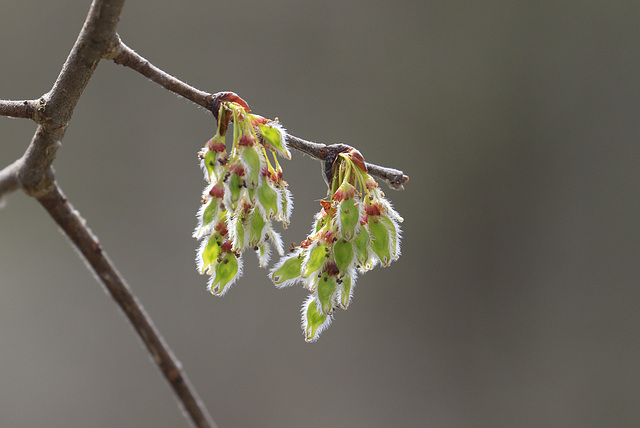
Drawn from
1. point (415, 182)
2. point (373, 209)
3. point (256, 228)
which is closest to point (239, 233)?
point (256, 228)

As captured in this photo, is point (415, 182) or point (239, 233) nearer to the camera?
point (239, 233)

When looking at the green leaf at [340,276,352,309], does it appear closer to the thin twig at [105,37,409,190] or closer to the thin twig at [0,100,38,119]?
the thin twig at [105,37,409,190]

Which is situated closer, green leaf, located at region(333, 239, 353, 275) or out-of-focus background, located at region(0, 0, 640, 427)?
green leaf, located at region(333, 239, 353, 275)

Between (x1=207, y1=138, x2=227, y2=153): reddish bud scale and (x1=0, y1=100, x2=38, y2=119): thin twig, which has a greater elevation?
(x1=0, y1=100, x2=38, y2=119): thin twig

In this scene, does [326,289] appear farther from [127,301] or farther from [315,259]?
[127,301]

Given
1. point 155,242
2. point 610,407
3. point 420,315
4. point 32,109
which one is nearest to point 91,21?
point 32,109

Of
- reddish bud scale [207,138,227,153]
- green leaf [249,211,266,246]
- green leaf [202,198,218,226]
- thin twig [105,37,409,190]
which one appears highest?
thin twig [105,37,409,190]

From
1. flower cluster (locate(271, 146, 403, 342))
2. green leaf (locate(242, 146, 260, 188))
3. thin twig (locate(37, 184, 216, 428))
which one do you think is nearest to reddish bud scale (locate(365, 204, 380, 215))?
flower cluster (locate(271, 146, 403, 342))

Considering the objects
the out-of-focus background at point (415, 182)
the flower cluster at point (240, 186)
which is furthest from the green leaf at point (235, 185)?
the out-of-focus background at point (415, 182)
